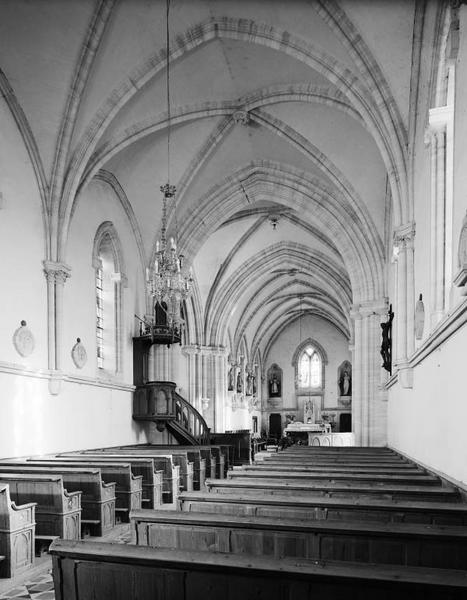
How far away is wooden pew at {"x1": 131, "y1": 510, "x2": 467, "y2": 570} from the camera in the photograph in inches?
159

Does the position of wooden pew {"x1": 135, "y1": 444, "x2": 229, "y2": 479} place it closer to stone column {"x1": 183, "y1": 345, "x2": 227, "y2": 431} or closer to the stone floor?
the stone floor

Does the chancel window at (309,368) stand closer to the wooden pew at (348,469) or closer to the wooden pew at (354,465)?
the wooden pew at (354,465)

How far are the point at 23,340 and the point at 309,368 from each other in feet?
117

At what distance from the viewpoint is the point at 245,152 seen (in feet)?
62.8

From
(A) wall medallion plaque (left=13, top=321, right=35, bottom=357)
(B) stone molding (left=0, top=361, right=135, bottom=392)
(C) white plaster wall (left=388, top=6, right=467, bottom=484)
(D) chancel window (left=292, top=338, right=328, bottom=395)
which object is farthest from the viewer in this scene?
(D) chancel window (left=292, top=338, right=328, bottom=395)

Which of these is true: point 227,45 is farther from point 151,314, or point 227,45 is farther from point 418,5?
point 151,314

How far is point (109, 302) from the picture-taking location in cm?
1800

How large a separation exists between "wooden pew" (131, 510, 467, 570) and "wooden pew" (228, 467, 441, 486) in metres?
2.99

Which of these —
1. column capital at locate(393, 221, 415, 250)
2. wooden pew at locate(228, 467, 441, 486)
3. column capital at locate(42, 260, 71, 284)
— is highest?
column capital at locate(393, 221, 415, 250)

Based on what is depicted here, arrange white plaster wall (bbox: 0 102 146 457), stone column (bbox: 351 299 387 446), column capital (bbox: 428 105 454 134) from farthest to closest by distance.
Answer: stone column (bbox: 351 299 387 446)
white plaster wall (bbox: 0 102 146 457)
column capital (bbox: 428 105 454 134)

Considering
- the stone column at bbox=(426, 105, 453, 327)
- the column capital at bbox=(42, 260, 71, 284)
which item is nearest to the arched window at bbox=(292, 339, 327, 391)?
the column capital at bbox=(42, 260, 71, 284)

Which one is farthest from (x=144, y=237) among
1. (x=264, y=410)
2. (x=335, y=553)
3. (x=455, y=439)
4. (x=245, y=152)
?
(x=264, y=410)

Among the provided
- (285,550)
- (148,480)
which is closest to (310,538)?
(285,550)

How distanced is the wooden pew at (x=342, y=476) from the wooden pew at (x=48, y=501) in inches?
90.8
